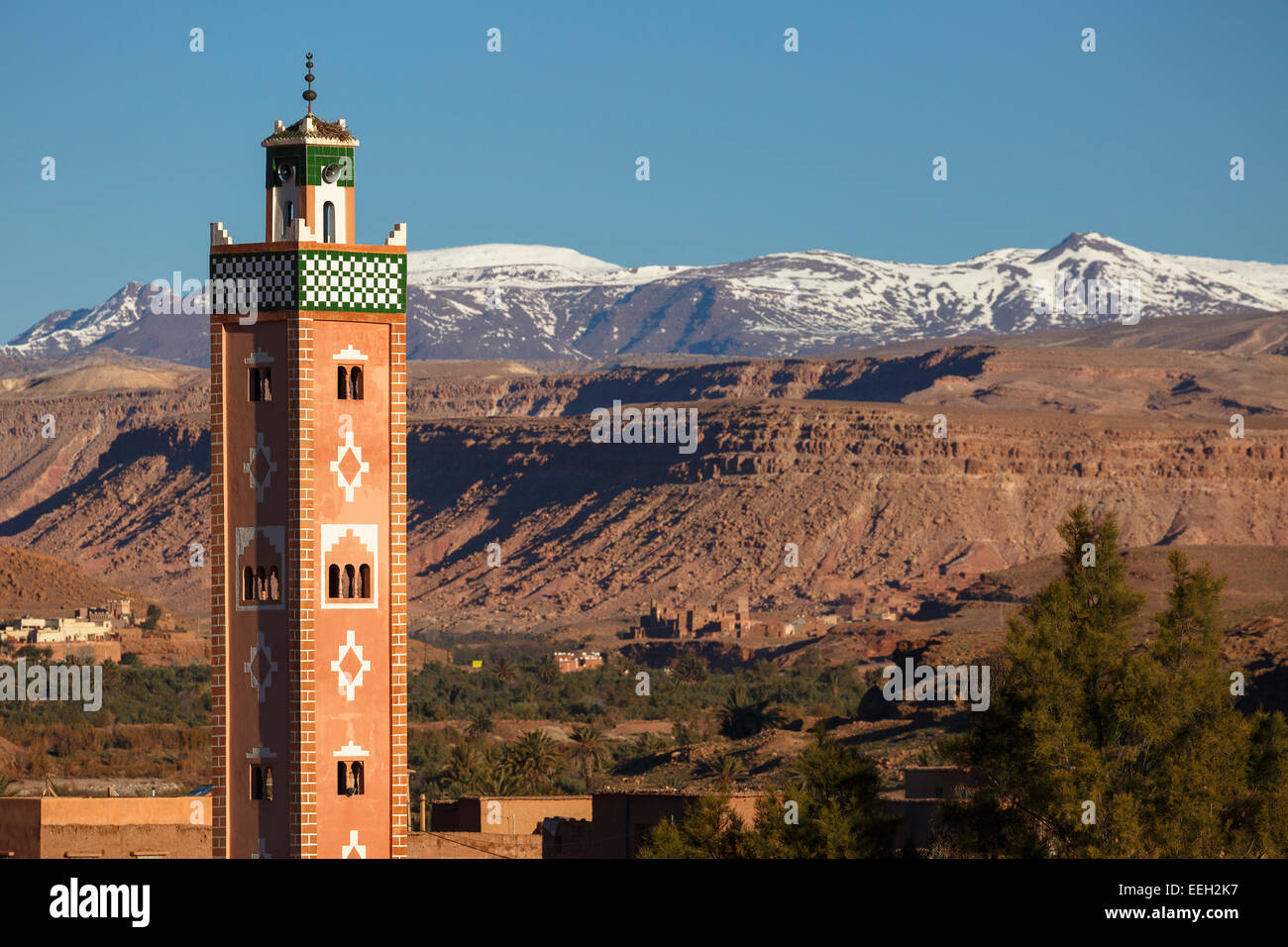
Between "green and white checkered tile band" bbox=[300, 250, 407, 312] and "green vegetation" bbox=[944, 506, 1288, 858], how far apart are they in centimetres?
1082

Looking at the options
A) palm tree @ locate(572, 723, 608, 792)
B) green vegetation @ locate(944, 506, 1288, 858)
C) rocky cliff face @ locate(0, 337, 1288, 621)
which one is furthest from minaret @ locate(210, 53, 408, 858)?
rocky cliff face @ locate(0, 337, 1288, 621)

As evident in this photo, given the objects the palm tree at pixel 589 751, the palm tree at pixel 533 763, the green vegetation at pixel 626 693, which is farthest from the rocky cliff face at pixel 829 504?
the palm tree at pixel 533 763

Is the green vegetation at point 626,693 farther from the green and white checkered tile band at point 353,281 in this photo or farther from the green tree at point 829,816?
the green and white checkered tile band at point 353,281

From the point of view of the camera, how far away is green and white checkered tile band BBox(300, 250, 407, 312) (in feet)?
106

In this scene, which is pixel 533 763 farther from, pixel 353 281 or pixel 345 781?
pixel 353 281

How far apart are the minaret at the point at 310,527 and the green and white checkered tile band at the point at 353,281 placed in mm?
26

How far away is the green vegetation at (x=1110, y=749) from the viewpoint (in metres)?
34.8

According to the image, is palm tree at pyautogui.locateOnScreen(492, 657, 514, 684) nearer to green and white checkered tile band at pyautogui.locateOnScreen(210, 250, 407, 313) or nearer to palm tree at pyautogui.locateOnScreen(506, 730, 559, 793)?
palm tree at pyautogui.locateOnScreen(506, 730, 559, 793)

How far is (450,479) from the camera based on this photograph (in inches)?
7456

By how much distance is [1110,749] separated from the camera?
3625 cm
